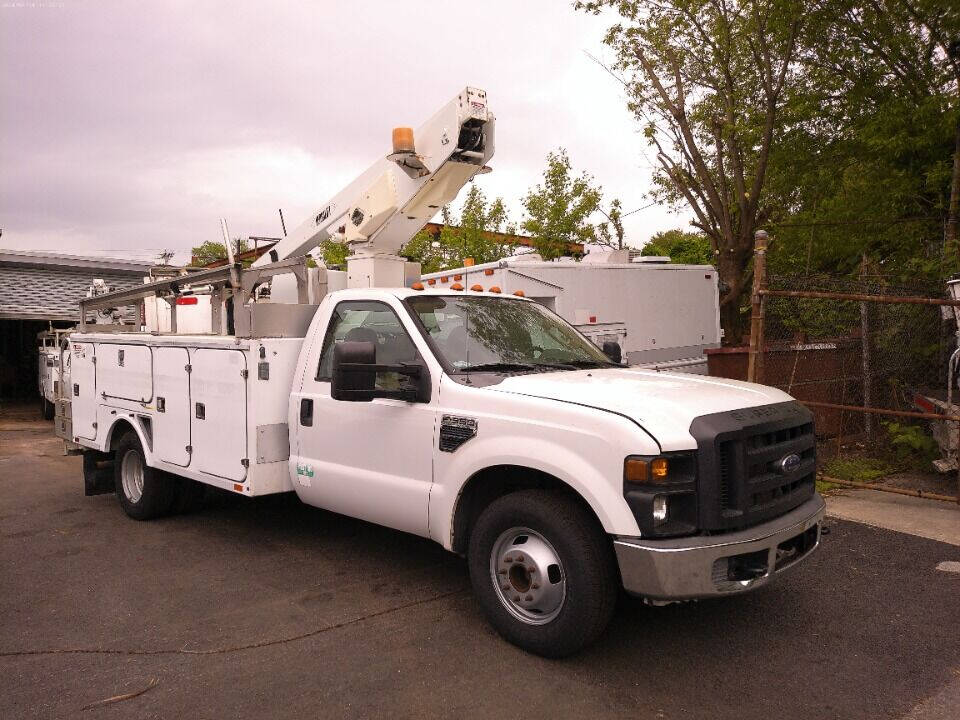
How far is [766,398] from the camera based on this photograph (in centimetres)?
416

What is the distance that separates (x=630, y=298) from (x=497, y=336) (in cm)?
605

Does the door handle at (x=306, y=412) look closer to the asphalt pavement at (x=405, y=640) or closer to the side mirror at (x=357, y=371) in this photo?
the side mirror at (x=357, y=371)

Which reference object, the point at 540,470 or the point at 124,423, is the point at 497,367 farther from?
the point at 124,423

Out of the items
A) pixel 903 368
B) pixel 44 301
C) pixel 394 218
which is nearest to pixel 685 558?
pixel 394 218

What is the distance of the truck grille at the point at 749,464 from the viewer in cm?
352

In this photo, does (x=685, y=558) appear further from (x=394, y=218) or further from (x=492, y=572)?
(x=394, y=218)

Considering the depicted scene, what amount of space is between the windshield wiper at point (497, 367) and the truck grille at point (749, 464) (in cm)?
125

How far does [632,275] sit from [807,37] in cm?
533

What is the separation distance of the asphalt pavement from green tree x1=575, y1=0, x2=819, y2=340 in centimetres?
989

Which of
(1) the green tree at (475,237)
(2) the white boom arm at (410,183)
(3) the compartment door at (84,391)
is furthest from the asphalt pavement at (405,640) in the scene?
(1) the green tree at (475,237)

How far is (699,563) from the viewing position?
11.3ft

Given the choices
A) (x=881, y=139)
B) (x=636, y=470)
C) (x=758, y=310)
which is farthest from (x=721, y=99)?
(x=636, y=470)

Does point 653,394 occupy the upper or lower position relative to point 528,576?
upper

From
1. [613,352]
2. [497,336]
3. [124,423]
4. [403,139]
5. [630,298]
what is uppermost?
[403,139]
